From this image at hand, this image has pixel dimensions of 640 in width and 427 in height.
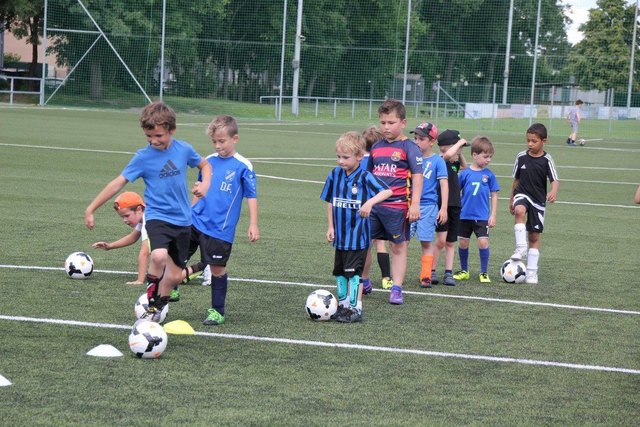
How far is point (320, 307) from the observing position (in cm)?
837

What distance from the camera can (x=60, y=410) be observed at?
5.56m

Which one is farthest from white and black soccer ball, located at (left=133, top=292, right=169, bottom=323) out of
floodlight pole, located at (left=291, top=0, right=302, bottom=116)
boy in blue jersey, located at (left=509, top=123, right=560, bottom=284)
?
floodlight pole, located at (left=291, top=0, right=302, bottom=116)

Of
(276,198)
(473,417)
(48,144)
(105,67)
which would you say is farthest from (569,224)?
(105,67)

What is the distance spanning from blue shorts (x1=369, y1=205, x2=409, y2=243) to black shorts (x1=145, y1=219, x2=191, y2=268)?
7.15 ft

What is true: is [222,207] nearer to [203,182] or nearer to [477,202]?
[203,182]

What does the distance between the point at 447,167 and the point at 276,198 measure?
715 cm

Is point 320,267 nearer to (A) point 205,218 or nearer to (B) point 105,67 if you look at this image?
(A) point 205,218

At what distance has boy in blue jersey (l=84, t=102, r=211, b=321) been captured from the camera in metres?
7.64

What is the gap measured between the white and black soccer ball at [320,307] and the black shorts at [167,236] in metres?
1.19

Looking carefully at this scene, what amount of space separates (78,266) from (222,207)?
219cm

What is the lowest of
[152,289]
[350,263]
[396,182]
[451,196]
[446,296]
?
[446,296]

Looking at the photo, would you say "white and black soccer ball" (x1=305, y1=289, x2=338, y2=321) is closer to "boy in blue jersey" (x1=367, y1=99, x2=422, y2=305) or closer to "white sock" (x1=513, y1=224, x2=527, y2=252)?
"boy in blue jersey" (x1=367, y1=99, x2=422, y2=305)

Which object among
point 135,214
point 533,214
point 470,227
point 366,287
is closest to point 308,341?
point 366,287

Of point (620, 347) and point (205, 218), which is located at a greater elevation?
point (205, 218)
